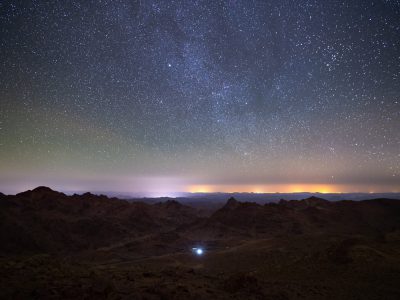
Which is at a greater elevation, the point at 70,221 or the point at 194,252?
the point at 70,221

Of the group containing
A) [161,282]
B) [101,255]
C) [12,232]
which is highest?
[161,282]

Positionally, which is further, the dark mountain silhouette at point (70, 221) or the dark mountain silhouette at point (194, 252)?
the dark mountain silhouette at point (70, 221)

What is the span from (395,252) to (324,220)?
4331 cm

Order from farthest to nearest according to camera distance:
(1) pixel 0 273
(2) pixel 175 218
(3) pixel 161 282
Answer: (2) pixel 175 218, (3) pixel 161 282, (1) pixel 0 273

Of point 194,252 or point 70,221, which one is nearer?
point 194,252

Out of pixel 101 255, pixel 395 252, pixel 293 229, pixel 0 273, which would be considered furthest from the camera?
pixel 293 229

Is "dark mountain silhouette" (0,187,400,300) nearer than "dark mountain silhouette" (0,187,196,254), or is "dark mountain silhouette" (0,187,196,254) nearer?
"dark mountain silhouette" (0,187,400,300)

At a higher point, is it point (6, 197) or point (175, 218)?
point (6, 197)

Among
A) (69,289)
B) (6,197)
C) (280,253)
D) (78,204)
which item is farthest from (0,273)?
(78,204)

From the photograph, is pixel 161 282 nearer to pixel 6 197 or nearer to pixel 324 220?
pixel 324 220

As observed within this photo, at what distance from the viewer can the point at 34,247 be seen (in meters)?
45.7

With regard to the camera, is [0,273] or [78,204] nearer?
[0,273]

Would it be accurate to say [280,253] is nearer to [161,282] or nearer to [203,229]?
[161,282]

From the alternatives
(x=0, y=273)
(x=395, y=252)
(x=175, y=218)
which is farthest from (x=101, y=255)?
(x=175, y=218)
